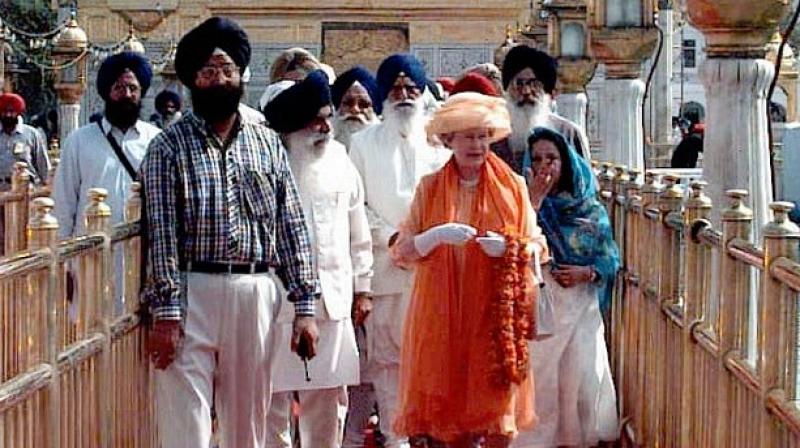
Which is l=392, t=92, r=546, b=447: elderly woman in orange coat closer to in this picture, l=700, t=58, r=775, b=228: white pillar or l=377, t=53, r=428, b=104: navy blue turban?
l=700, t=58, r=775, b=228: white pillar

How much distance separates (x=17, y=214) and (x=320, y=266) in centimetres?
439

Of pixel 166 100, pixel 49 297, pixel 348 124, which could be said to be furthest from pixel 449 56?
pixel 49 297

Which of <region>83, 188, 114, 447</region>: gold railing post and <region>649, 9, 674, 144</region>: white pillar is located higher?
<region>649, 9, 674, 144</region>: white pillar

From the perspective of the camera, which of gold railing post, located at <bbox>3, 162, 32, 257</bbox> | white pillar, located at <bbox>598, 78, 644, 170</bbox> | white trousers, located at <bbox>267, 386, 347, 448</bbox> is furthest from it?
white pillar, located at <bbox>598, 78, 644, 170</bbox>

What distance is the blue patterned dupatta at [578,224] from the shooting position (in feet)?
27.2

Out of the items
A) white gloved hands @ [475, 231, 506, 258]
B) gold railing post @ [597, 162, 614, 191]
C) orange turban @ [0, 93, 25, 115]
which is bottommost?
white gloved hands @ [475, 231, 506, 258]

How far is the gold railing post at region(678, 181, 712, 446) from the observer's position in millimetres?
6859

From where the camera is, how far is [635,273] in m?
9.08

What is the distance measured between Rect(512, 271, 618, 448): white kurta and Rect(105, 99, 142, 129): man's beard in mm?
2328

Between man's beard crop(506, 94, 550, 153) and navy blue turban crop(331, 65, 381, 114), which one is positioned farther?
navy blue turban crop(331, 65, 381, 114)

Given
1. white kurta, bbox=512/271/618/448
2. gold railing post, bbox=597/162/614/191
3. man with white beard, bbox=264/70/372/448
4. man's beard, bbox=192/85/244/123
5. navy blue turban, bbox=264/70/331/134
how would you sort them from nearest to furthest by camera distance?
1. man's beard, bbox=192/85/244/123
2. navy blue turban, bbox=264/70/331/134
3. man with white beard, bbox=264/70/372/448
4. white kurta, bbox=512/271/618/448
5. gold railing post, bbox=597/162/614/191

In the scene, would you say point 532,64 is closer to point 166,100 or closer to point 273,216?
point 273,216

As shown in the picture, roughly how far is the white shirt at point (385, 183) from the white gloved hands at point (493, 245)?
1778mm

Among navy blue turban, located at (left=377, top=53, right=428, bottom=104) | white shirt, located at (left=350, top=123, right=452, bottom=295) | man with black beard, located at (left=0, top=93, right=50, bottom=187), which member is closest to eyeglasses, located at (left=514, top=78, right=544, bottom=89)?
navy blue turban, located at (left=377, top=53, right=428, bottom=104)
